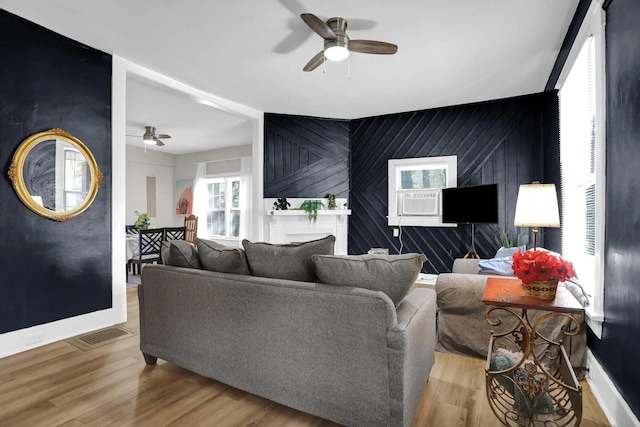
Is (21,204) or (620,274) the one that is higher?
(21,204)

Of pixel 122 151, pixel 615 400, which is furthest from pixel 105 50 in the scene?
pixel 615 400

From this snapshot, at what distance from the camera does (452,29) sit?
2.94m

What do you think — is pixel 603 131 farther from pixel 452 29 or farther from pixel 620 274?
pixel 452 29

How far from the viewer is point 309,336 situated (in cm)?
173

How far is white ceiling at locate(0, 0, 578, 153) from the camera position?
265 cm

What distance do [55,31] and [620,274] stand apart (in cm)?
450

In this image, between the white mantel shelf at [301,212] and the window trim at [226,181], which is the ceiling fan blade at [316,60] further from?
the window trim at [226,181]

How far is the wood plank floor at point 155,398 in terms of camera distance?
71.1 inches

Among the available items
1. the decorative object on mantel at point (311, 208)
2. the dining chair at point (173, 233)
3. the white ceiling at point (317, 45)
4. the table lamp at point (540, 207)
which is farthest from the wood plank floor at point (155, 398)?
the decorative object on mantel at point (311, 208)

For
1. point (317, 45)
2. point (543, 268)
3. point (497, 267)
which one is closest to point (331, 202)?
point (317, 45)

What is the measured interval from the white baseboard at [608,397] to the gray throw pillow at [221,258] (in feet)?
6.70

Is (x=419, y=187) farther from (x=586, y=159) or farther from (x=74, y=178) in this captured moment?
(x=74, y=178)

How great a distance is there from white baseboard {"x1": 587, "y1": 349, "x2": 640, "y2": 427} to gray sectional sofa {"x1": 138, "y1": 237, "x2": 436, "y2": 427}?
0.90 meters

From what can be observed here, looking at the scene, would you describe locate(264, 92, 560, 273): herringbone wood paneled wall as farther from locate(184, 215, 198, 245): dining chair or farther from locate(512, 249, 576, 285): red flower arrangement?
locate(512, 249, 576, 285): red flower arrangement
